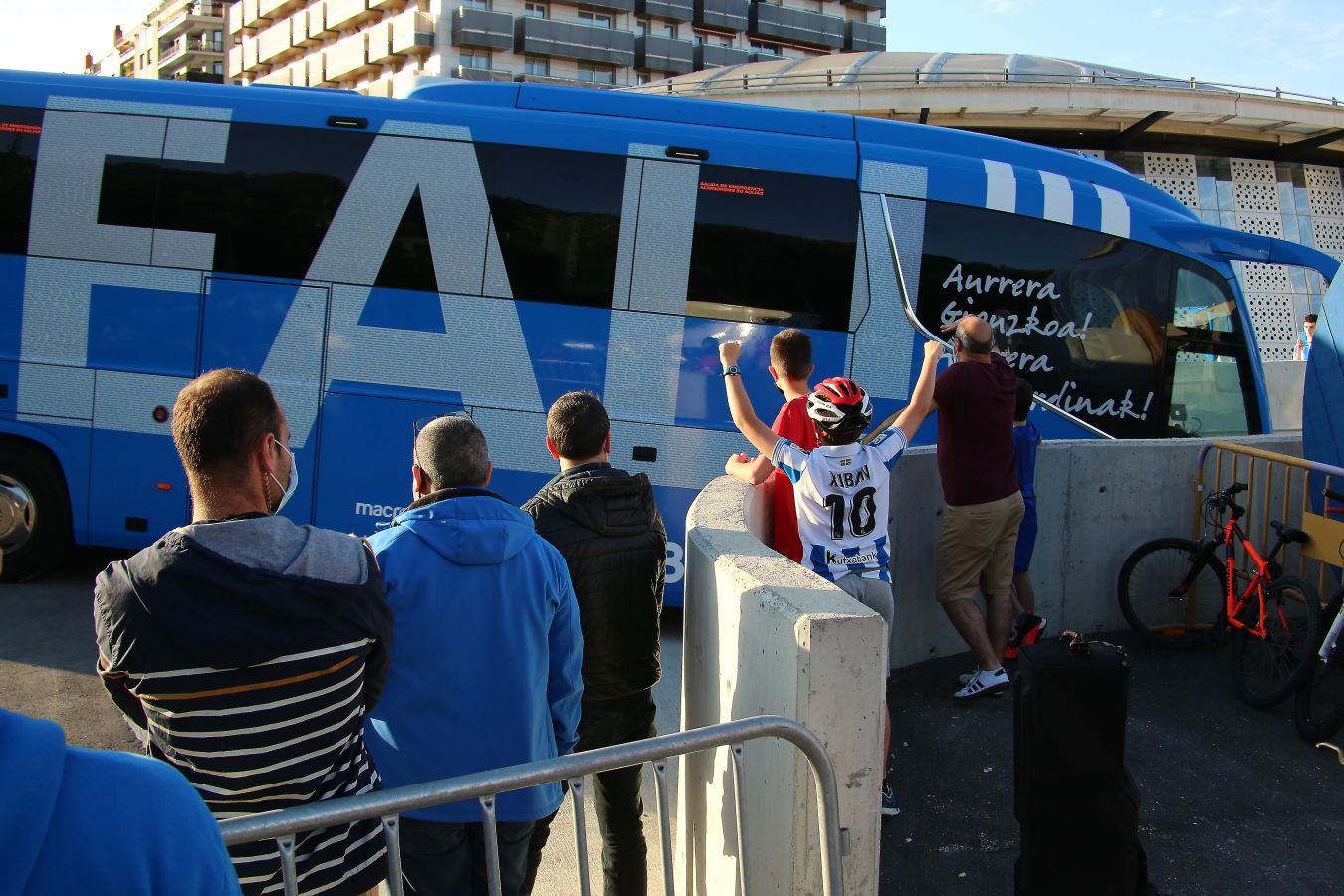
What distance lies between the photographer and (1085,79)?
25.0 m

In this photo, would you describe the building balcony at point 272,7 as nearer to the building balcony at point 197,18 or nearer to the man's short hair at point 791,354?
the building balcony at point 197,18

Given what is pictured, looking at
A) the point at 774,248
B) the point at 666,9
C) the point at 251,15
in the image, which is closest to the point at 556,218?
the point at 774,248

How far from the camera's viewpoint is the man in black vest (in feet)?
10.7

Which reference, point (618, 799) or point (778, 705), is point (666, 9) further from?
point (778, 705)

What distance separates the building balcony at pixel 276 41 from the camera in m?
86.8

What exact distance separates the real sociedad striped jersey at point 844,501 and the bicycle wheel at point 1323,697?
110 inches

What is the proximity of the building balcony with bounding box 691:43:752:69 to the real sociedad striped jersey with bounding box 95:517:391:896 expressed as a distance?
84197 millimetres

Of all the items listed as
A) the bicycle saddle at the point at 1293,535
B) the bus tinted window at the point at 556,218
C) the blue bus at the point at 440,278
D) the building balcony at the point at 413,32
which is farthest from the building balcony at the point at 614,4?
the bicycle saddle at the point at 1293,535

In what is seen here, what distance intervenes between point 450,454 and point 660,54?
8265 centimetres

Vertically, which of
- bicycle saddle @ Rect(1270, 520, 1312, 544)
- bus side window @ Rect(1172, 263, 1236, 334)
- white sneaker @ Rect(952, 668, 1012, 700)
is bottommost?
white sneaker @ Rect(952, 668, 1012, 700)

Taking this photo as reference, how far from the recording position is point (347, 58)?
79625mm

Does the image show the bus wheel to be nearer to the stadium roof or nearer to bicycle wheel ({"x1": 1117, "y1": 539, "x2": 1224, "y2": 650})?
bicycle wheel ({"x1": 1117, "y1": 539, "x2": 1224, "y2": 650})

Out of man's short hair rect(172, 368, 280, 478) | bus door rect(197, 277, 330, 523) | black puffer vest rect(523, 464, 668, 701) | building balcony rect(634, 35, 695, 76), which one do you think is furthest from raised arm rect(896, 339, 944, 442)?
building balcony rect(634, 35, 695, 76)

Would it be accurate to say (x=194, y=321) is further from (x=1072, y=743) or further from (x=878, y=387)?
(x=1072, y=743)
